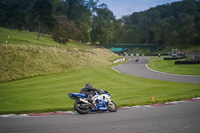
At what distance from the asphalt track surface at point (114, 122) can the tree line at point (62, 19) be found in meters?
59.0

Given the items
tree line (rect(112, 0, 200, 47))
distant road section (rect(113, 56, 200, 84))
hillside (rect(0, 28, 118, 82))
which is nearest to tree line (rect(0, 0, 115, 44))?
tree line (rect(112, 0, 200, 47))

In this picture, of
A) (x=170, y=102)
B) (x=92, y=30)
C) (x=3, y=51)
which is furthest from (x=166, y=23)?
(x=170, y=102)

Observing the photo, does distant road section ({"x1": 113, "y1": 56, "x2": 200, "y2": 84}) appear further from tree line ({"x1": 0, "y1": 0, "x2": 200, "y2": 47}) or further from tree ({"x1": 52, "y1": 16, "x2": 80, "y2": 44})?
tree line ({"x1": 0, "y1": 0, "x2": 200, "y2": 47})

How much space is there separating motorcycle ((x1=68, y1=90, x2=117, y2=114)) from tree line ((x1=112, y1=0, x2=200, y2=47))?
286ft

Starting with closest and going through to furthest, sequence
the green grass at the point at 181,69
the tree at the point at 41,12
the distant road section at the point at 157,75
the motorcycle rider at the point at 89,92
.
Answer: the motorcycle rider at the point at 89,92 < the distant road section at the point at 157,75 < the green grass at the point at 181,69 < the tree at the point at 41,12

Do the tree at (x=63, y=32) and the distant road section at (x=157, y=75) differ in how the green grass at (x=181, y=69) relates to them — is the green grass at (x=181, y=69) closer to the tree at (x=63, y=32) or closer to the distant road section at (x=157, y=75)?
the distant road section at (x=157, y=75)

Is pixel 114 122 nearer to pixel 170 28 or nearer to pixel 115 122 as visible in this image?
pixel 115 122

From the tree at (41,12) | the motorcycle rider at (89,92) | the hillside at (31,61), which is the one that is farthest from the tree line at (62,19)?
the motorcycle rider at (89,92)

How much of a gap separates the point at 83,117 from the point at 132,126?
2.20 m

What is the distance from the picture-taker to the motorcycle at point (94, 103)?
30.2ft

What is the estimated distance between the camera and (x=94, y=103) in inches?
373

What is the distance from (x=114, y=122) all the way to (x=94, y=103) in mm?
1948

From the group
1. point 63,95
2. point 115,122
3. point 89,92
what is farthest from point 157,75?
point 115,122

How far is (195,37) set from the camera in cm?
10906
